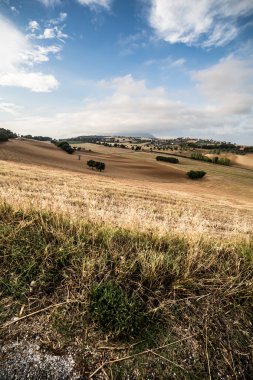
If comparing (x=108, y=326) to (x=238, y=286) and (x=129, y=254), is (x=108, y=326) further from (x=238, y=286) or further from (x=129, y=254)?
(x=238, y=286)

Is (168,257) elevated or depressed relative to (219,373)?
elevated

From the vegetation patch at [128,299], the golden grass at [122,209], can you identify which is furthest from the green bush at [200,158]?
the vegetation patch at [128,299]

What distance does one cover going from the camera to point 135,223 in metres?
5.02

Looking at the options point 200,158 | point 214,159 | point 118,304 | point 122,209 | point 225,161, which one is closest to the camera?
point 118,304

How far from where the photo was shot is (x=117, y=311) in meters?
2.85

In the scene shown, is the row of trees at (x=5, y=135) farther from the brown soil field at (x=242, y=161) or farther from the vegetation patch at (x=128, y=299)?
the brown soil field at (x=242, y=161)

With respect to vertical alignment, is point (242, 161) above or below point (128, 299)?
below

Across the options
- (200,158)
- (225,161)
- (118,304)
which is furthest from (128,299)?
(200,158)

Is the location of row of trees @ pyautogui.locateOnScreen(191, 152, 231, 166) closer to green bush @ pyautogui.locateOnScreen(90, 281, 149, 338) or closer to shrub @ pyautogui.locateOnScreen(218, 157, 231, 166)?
shrub @ pyautogui.locateOnScreen(218, 157, 231, 166)

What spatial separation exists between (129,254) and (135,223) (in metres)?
1.16

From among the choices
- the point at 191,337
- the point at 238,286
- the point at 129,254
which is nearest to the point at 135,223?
the point at 129,254

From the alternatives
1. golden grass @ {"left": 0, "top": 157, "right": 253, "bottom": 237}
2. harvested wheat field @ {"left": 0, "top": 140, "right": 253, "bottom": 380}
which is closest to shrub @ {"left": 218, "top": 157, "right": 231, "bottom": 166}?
golden grass @ {"left": 0, "top": 157, "right": 253, "bottom": 237}

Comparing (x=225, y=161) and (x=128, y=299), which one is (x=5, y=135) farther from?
(x=225, y=161)

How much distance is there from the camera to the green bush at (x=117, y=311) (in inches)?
108
